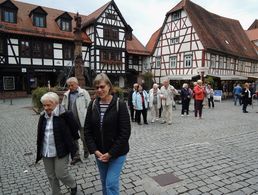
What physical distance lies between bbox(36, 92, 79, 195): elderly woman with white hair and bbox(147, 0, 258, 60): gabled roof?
21361 mm

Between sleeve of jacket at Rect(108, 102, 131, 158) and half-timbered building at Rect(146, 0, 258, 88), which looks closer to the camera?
sleeve of jacket at Rect(108, 102, 131, 158)

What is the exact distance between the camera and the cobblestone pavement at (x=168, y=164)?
3.43 metres

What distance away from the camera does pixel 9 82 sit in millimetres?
21203

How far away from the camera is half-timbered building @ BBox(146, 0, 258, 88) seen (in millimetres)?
22556

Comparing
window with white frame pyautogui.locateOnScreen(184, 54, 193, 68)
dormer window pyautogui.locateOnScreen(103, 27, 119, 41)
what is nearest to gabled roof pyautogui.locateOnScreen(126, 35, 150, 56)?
dormer window pyautogui.locateOnScreen(103, 27, 119, 41)

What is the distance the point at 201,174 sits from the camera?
3902 millimetres

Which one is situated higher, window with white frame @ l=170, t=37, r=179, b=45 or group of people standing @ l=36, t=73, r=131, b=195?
window with white frame @ l=170, t=37, r=179, b=45

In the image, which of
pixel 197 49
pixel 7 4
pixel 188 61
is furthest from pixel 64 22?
pixel 197 49

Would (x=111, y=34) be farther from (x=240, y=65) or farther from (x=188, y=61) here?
(x=240, y=65)

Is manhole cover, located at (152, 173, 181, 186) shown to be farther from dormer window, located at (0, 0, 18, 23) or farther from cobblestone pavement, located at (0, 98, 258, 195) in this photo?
dormer window, located at (0, 0, 18, 23)

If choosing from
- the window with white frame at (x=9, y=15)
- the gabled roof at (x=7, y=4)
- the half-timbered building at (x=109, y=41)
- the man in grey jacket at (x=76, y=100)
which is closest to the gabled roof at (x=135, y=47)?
the half-timbered building at (x=109, y=41)

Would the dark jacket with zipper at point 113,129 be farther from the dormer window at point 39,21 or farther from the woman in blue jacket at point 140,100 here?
the dormer window at point 39,21

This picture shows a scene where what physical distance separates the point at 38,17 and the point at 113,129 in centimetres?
2332

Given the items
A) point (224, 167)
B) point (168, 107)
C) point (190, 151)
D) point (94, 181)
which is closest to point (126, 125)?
point (94, 181)
